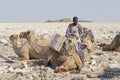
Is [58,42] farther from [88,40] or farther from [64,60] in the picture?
[88,40]

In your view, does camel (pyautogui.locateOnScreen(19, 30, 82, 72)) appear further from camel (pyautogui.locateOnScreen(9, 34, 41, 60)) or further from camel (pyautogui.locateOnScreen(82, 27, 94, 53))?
camel (pyautogui.locateOnScreen(82, 27, 94, 53))

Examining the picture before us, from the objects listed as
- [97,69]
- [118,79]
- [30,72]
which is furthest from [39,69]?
[118,79]

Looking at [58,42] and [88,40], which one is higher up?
[58,42]

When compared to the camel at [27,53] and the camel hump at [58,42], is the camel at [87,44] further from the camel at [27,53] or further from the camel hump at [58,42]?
the camel hump at [58,42]

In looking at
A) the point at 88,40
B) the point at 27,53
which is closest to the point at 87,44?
the point at 88,40

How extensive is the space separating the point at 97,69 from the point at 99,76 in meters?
1.25

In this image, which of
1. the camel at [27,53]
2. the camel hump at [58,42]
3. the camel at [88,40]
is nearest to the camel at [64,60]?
the camel hump at [58,42]

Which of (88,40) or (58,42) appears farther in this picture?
(88,40)

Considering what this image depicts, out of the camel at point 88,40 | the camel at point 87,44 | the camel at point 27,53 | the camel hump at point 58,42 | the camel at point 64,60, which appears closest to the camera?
the camel at point 64,60

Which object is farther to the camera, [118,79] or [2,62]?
[2,62]

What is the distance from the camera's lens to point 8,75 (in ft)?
41.8

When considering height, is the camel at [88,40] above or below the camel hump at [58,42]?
below

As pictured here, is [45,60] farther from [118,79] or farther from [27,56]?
[118,79]

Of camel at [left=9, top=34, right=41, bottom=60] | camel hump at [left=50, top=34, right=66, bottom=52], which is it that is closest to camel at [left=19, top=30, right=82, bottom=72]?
camel hump at [left=50, top=34, right=66, bottom=52]
